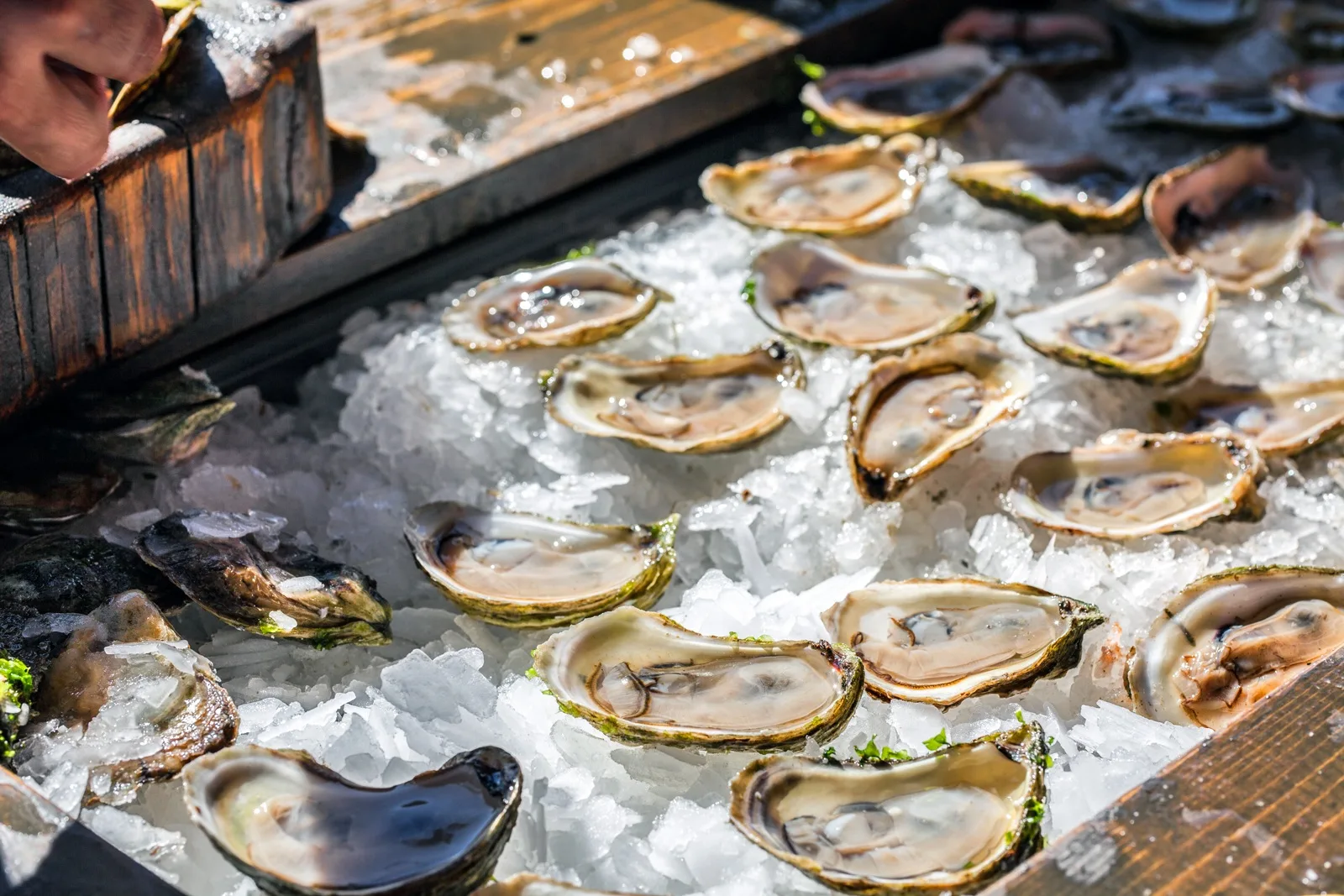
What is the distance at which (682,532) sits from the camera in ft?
7.29

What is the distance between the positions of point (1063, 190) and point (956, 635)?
61.2 inches

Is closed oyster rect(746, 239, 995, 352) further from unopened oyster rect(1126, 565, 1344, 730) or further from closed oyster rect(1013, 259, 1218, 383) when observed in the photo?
unopened oyster rect(1126, 565, 1344, 730)

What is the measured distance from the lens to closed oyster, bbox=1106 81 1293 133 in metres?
3.26

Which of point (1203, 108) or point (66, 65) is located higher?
point (66, 65)

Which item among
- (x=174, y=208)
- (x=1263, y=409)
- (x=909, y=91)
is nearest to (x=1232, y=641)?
(x=1263, y=409)

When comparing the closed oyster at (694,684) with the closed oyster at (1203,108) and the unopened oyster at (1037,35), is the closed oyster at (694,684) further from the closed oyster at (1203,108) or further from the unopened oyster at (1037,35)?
the unopened oyster at (1037,35)

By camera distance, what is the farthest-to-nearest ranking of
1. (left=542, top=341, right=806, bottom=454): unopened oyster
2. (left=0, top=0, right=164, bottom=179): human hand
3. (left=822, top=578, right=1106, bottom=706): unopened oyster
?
(left=542, top=341, right=806, bottom=454): unopened oyster < (left=822, top=578, right=1106, bottom=706): unopened oyster < (left=0, top=0, right=164, bottom=179): human hand

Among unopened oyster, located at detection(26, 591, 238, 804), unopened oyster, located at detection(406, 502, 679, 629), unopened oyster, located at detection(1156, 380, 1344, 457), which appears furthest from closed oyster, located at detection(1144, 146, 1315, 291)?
unopened oyster, located at detection(26, 591, 238, 804)

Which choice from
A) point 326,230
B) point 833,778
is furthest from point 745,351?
point 833,778

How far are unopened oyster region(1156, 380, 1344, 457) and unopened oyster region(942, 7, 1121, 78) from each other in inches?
57.8

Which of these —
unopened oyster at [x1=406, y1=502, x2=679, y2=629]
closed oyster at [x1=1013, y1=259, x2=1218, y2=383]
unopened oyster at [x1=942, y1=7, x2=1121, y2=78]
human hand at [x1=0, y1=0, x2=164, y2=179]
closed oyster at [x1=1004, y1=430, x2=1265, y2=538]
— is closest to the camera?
human hand at [x1=0, y1=0, x2=164, y2=179]

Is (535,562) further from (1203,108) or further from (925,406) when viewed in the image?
(1203,108)

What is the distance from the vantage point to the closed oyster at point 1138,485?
2137 millimetres

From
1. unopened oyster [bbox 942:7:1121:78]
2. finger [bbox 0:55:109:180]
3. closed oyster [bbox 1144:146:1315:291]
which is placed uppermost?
finger [bbox 0:55:109:180]
